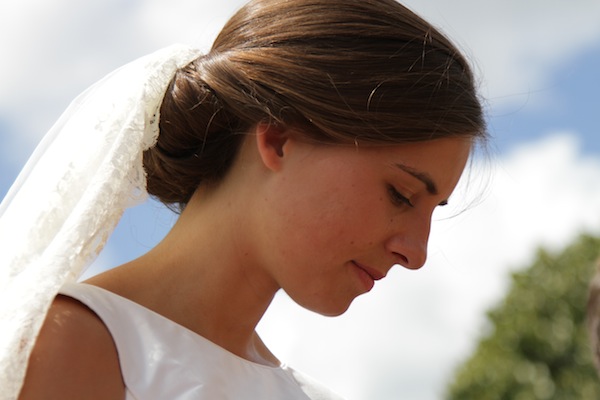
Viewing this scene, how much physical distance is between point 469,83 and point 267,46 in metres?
0.61

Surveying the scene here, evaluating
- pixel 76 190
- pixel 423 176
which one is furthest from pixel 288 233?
pixel 76 190

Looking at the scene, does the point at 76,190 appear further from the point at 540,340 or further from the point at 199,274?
the point at 540,340

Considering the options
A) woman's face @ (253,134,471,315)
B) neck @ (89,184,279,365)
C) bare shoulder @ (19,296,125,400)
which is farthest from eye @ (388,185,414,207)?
bare shoulder @ (19,296,125,400)

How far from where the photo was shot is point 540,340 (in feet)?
83.9

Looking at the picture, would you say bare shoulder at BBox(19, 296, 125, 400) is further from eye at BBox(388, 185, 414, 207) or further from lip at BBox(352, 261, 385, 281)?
eye at BBox(388, 185, 414, 207)

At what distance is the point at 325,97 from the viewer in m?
3.12

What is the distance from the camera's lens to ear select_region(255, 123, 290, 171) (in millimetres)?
3166

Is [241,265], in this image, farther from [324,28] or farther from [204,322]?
[324,28]

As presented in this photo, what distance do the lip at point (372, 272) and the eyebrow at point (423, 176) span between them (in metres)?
0.27

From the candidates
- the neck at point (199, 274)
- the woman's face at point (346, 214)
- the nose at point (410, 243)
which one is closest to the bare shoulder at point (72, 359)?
the neck at point (199, 274)

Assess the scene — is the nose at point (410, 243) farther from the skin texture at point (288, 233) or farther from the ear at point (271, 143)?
the ear at point (271, 143)

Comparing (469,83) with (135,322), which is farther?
(469,83)

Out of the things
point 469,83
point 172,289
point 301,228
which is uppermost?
point 469,83

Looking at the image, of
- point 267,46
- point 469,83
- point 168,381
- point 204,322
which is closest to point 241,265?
point 204,322
